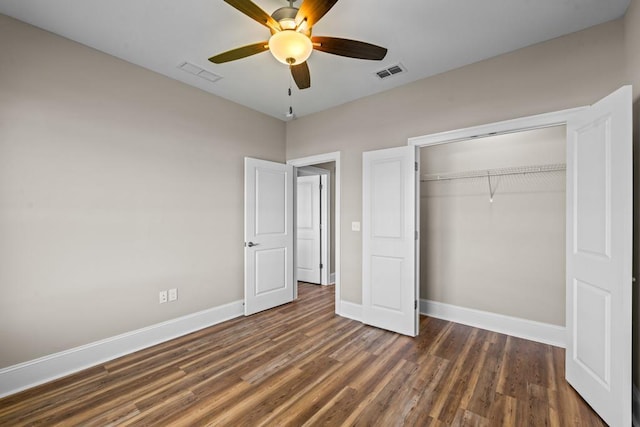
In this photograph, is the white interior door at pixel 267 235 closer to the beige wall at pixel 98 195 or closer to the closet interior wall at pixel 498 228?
the beige wall at pixel 98 195

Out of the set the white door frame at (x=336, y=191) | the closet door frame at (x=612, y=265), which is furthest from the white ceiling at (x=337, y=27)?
the white door frame at (x=336, y=191)

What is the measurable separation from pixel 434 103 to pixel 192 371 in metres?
3.63

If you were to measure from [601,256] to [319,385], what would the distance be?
2.22m

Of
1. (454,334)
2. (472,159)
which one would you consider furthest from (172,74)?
(454,334)

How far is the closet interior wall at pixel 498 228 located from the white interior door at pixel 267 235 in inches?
78.4

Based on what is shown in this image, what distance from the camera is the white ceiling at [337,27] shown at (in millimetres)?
2090

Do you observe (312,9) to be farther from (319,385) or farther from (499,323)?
(499,323)

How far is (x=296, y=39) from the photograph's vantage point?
1.74 meters

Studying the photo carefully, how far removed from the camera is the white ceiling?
2090 mm

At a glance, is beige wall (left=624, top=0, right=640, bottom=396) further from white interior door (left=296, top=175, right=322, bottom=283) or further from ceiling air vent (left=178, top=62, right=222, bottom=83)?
white interior door (left=296, top=175, right=322, bottom=283)

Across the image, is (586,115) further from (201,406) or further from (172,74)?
(172,74)

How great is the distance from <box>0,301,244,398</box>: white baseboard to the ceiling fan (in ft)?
8.99

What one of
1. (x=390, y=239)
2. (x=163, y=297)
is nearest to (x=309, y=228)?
(x=390, y=239)

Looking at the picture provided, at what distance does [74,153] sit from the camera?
2.52m
